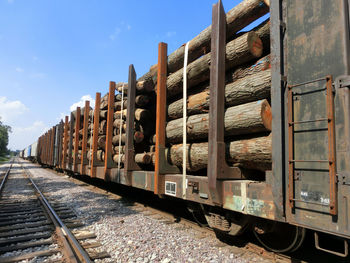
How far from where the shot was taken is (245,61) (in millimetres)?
3455

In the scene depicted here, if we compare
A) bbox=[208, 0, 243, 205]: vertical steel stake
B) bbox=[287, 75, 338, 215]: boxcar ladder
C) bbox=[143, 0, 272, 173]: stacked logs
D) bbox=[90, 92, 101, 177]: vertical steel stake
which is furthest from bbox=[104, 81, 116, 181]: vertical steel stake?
bbox=[287, 75, 338, 215]: boxcar ladder

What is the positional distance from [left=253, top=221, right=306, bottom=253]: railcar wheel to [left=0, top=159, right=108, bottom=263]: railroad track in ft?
6.96

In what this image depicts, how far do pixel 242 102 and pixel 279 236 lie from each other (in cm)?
198

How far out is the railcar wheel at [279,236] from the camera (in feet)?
9.95

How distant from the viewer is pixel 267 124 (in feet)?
9.64

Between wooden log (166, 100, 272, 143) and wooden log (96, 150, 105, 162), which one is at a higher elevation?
wooden log (166, 100, 272, 143)

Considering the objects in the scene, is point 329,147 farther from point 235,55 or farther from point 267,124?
point 235,55

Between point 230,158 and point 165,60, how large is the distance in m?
2.44

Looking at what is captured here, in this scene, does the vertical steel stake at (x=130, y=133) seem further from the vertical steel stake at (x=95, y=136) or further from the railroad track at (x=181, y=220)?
the vertical steel stake at (x=95, y=136)

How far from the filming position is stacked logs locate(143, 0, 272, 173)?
2.98 meters

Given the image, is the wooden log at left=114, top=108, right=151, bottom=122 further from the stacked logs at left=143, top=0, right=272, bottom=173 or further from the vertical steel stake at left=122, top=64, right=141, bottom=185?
the stacked logs at left=143, top=0, right=272, bottom=173

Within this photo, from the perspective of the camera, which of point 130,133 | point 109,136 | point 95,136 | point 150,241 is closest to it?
point 150,241

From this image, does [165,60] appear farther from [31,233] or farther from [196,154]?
[31,233]

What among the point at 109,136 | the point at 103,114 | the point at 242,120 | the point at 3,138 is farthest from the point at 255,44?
the point at 3,138
